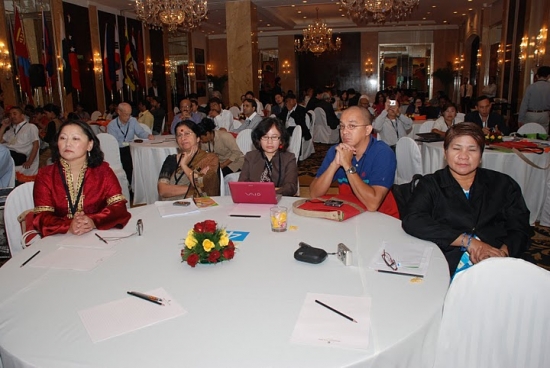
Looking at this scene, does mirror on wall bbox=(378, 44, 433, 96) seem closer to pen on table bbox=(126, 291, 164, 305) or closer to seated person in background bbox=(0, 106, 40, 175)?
seated person in background bbox=(0, 106, 40, 175)

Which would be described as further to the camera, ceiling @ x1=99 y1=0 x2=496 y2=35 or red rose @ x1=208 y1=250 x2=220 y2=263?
ceiling @ x1=99 y1=0 x2=496 y2=35

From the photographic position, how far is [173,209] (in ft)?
8.75

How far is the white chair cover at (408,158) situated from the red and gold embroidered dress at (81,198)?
9.46 feet

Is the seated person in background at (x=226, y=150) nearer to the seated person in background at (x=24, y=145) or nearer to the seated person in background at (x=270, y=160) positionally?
the seated person in background at (x=270, y=160)

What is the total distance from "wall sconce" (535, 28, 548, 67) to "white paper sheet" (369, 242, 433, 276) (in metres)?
8.65

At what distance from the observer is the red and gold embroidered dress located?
2.40 metres

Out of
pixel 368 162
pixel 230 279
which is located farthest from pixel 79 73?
pixel 230 279

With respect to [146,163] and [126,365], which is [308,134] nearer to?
Result: [146,163]

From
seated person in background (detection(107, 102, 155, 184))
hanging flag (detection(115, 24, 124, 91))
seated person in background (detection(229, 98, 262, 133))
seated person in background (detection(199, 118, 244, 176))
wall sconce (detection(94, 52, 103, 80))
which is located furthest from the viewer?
hanging flag (detection(115, 24, 124, 91))

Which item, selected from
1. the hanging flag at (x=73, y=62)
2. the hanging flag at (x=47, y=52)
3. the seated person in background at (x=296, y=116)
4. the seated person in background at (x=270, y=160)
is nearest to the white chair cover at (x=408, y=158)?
the seated person in background at (x=270, y=160)

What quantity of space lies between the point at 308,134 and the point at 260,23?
9.55 metres

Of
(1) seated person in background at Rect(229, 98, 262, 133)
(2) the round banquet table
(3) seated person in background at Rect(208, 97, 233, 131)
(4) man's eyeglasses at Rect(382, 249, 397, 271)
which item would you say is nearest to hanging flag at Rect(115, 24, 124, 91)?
(3) seated person in background at Rect(208, 97, 233, 131)

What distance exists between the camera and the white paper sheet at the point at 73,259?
188cm

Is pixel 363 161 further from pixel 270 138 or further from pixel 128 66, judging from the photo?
pixel 128 66
